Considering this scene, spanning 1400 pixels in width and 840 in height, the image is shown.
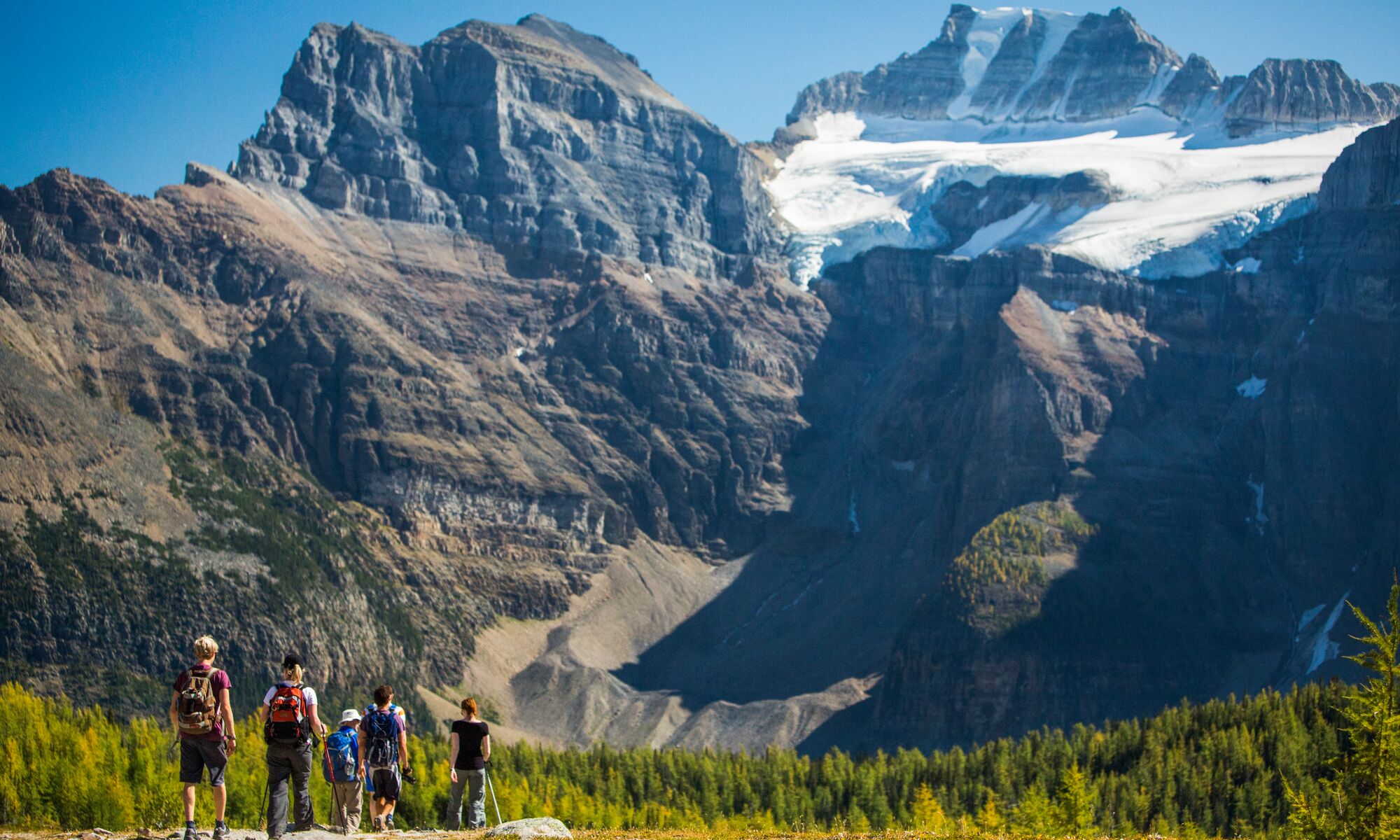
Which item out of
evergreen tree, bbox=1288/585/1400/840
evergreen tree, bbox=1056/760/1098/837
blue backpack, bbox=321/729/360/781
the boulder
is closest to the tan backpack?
blue backpack, bbox=321/729/360/781

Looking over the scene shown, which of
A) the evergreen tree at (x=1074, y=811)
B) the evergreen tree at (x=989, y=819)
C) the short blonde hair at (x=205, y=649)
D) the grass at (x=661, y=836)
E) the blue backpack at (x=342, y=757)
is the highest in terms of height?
the short blonde hair at (x=205, y=649)

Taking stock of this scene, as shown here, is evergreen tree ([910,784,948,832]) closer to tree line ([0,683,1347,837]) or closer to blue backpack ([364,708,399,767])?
tree line ([0,683,1347,837])

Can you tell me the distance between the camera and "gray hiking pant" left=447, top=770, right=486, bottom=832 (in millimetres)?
55062

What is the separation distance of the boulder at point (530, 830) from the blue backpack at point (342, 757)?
4831 millimetres

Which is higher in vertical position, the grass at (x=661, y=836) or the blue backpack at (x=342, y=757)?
the blue backpack at (x=342, y=757)

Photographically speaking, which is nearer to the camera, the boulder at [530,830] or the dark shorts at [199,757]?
the dark shorts at [199,757]

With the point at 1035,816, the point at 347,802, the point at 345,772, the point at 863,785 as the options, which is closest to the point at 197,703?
the point at 345,772

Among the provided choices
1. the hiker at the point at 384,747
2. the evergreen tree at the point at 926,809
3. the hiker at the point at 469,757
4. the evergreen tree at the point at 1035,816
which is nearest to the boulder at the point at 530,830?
the hiker at the point at 469,757

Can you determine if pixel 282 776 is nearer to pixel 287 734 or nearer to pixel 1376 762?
pixel 287 734

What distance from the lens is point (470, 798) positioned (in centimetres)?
5631

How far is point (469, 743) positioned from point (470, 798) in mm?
2717

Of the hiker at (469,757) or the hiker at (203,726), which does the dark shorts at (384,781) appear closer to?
the hiker at (469,757)

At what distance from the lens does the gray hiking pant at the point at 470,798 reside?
55062 millimetres

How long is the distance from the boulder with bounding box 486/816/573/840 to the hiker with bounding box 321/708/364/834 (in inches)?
172
